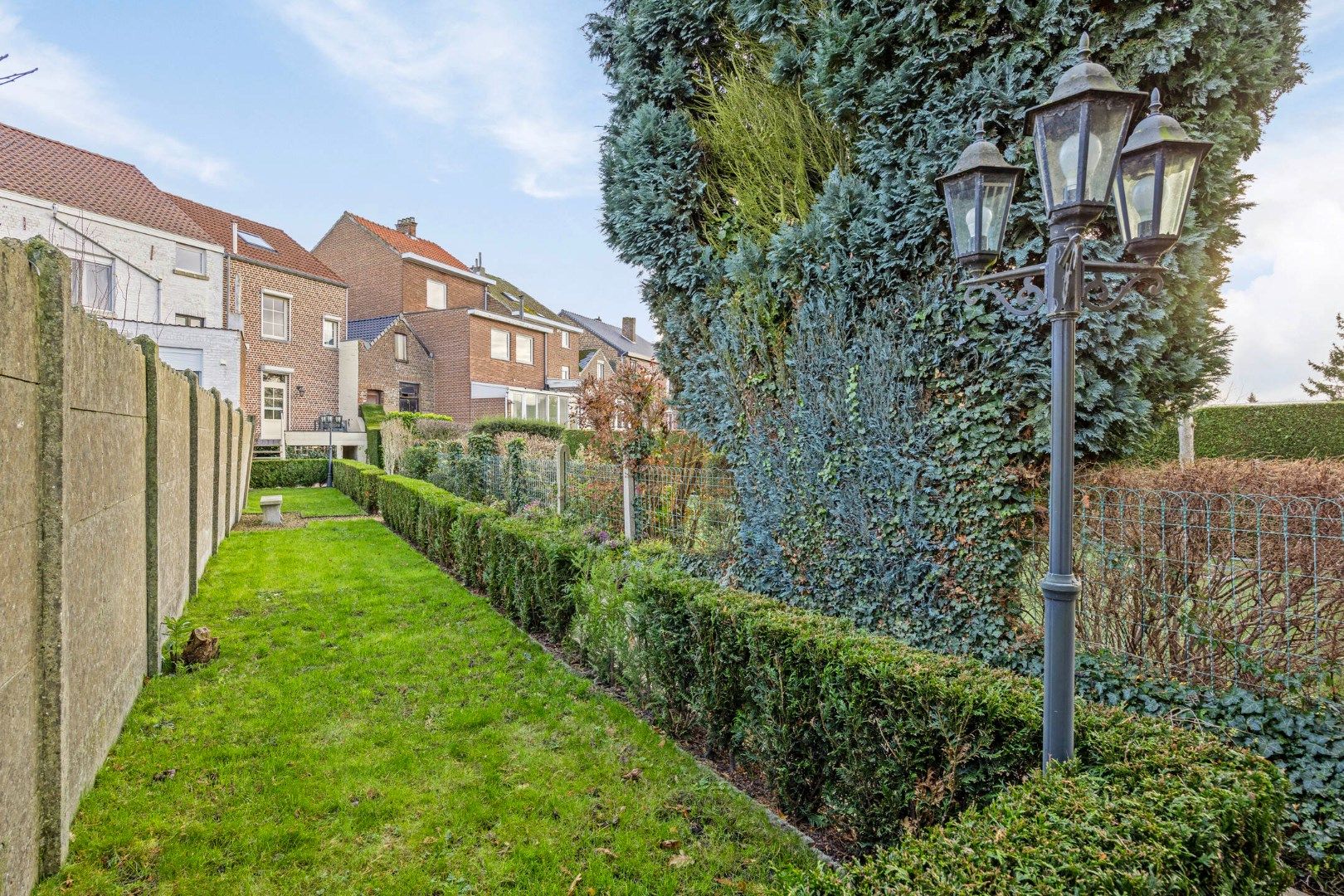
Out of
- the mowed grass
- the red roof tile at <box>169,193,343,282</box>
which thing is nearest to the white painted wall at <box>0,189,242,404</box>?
the red roof tile at <box>169,193,343,282</box>

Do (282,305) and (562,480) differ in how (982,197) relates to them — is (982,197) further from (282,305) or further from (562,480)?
(282,305)

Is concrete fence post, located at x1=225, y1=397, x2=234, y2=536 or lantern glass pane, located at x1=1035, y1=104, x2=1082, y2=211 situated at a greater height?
lantern glass pane, located at x1=1035, y1=104, x2=1082, y2=211

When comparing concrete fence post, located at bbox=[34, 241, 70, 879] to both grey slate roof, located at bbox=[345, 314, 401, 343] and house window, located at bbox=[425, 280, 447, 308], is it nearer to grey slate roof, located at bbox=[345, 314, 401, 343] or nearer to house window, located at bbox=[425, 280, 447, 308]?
grey slate roof, located at bbox=[345, 314, 401, 343]

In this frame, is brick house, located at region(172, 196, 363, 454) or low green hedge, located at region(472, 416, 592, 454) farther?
low green hedge, located at region(472, 416, 592, 454)

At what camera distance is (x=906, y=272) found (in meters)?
4.89

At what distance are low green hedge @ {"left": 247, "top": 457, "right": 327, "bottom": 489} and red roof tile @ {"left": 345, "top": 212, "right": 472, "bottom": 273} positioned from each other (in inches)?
466

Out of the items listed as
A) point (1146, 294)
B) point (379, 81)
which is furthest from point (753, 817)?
point (379, 81)

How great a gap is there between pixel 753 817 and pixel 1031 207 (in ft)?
13.5

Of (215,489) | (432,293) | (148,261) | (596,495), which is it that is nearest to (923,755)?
(596,495)

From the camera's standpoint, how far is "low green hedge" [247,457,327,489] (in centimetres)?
1878

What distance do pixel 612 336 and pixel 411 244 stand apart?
52.6 feet

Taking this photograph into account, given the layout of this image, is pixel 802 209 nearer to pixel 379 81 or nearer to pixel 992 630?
pixel 992 630

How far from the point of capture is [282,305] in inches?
909

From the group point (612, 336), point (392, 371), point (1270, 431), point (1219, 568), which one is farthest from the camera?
point (612, 336)
